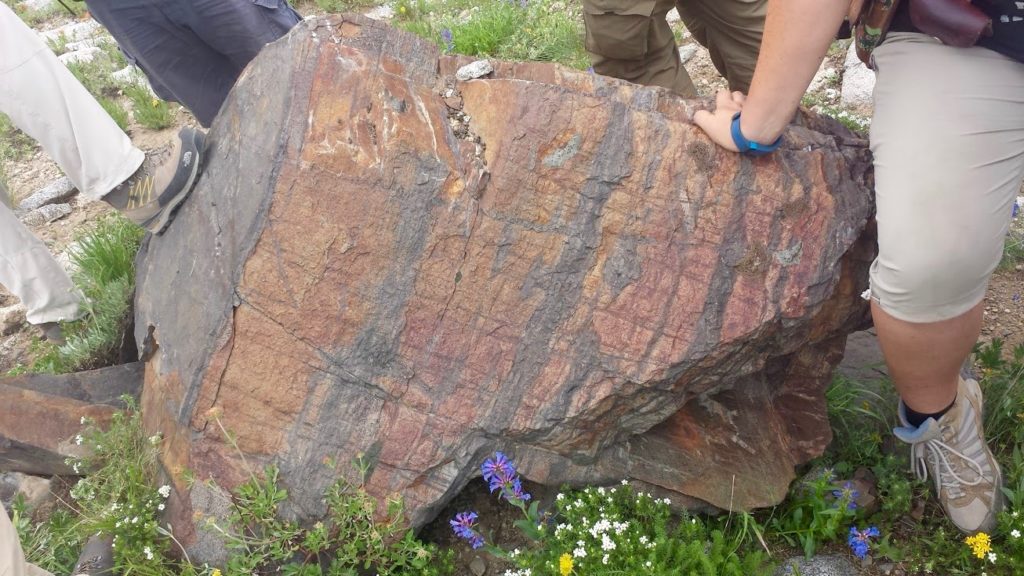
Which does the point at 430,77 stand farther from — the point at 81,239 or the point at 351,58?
the point at 81,239

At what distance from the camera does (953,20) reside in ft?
6.82

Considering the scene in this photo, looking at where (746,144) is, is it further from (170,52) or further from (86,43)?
(86,43)

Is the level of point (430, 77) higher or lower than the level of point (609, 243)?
higher

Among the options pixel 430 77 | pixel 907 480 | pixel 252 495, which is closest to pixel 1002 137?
pixel 907 480

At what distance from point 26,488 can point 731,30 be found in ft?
13.3

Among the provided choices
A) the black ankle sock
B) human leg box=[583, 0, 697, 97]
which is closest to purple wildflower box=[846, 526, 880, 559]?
the black ankle sock

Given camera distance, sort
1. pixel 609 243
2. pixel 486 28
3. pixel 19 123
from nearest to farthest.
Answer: pixel 609 243 < pixel 19 123 < pixel 486 28

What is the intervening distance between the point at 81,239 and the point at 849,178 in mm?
4305

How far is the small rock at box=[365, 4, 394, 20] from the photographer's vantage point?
7520 mm

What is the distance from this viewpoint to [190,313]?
2.91 m

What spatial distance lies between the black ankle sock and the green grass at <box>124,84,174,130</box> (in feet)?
20.4

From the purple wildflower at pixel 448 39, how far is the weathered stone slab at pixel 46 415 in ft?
12.4

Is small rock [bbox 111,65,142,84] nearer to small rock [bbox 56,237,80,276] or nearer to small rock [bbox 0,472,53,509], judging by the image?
small rock [bbox 56,237,80,276]

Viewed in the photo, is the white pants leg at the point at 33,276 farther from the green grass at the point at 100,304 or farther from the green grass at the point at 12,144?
the green grass at the point at 12,144
